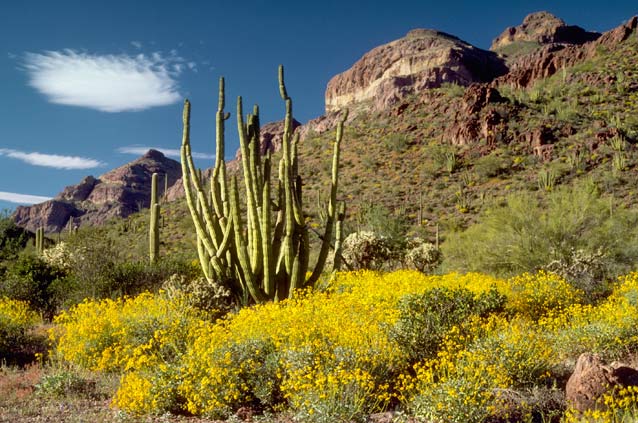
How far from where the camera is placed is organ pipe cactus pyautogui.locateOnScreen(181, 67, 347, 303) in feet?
35.2

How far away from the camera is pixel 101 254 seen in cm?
1255

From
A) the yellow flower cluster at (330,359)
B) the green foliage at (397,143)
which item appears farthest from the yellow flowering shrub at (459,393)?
the green foliage at (397,143)

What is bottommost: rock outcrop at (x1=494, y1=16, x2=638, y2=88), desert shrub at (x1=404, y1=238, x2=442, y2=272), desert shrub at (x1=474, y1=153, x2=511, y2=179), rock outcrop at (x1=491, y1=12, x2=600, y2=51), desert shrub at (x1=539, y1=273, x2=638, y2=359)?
desert shrub at (x1=539, y1=273, x2=638, y2=359)

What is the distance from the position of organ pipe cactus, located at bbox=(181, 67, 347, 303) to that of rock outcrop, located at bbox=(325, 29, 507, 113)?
6189 centimetres

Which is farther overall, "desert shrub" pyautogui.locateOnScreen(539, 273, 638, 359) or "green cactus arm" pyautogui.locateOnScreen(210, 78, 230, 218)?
"green cactus arm" pyautogui.locateOnScreen(210, 78, 230, 218)

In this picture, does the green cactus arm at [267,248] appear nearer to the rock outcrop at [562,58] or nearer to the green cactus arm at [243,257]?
the green cactus arm at [243,257]

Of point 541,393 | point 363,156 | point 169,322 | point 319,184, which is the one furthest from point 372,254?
point 363,156

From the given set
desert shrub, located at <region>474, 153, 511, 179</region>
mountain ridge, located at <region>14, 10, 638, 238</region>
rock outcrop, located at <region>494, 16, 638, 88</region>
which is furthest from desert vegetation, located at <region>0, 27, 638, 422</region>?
rock outcrop, located at <region>494, 16, 638, 88</region>

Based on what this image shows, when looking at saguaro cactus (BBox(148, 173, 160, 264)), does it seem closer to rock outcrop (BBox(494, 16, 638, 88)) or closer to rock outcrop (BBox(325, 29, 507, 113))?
rock outcrop (BBox(494, 16, 638, 88))

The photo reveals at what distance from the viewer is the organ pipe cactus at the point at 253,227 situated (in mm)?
10727

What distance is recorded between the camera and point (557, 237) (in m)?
14.1

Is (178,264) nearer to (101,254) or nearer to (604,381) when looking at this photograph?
(101,254)

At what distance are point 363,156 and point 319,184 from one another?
18.9 ft

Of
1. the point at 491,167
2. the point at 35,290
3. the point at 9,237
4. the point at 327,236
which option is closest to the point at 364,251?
the point at 327,236
